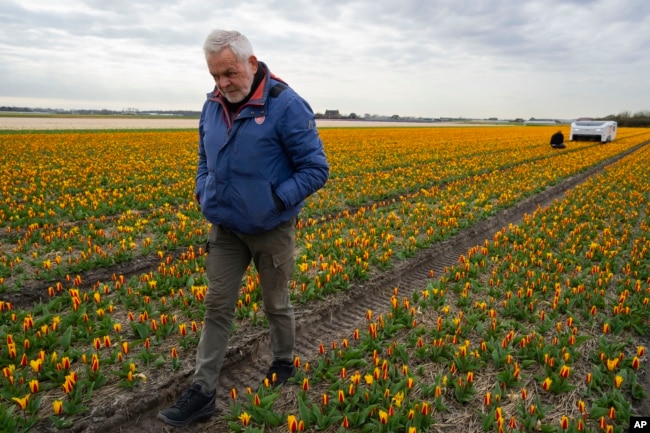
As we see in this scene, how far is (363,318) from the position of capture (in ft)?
17.9

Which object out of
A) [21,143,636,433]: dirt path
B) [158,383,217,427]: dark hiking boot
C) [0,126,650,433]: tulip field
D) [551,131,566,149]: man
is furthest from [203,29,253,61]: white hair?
[551,131,566,149]: man

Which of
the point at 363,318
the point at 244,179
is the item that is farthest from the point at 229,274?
the point at 363,318

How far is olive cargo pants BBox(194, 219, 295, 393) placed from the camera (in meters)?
3.36

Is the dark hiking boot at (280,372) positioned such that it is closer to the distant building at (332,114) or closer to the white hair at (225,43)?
the white hair at (225,43)

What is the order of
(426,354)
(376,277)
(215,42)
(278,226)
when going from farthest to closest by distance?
(376,277) → (426,354) → (278,226) → (215,42)

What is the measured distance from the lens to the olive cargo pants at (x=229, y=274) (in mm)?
3355

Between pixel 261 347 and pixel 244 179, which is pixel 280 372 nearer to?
pixel 261 347

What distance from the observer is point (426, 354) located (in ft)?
14.6

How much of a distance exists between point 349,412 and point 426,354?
122 centimetres

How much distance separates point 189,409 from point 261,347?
131cm

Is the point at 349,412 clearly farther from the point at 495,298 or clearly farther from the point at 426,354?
the point at 495,298

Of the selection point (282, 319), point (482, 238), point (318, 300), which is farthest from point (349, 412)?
point (482, 238)

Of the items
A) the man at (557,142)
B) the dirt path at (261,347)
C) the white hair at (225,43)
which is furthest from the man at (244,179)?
the man at (557,142)

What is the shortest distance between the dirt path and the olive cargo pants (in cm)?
54
